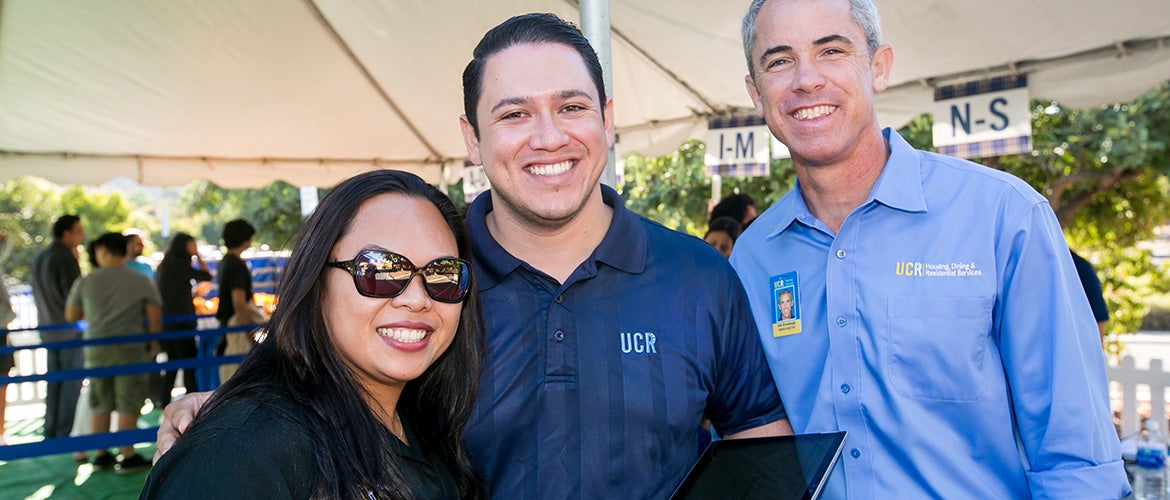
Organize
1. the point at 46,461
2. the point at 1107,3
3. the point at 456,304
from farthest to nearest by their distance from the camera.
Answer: the point at 46,461 < the point at 1107,3 < the point at 456,304

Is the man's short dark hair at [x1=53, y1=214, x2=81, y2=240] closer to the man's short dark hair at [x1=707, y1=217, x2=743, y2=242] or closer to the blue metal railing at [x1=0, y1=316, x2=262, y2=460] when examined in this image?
the blue metal railing at [x1=0, y1=316, x2=262, y2=460]

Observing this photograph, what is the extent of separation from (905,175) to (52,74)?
23.7 feet

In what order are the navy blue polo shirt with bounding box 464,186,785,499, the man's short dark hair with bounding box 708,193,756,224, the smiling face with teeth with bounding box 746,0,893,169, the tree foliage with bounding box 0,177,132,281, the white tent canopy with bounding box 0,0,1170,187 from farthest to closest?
1. the tree foliage with bounding box 0,177,132,281
2. the man's short dark hair with bounding box 708,193,756,224
3. the white tent canopy with bounding box 0,0,1170,187
4. the smiling face with teeth with bounding box 746,0,893,169
5. the navy blue polo shirt with bounding box 464,186,785,499

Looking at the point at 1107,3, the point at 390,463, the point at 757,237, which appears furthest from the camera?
the point at 1107,3

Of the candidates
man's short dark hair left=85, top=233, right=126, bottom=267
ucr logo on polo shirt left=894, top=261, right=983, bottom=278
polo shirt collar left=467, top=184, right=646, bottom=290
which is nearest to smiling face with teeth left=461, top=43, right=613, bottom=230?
polo shirt collar left=467, top=184, right=646, bottom=290

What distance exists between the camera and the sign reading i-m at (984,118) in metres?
5.07

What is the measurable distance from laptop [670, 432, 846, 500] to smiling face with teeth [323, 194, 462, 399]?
0.59m

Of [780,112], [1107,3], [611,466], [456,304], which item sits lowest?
[611,466]

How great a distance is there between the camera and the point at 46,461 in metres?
7.34

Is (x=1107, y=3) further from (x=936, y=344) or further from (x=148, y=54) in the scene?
(x=148, y=54)

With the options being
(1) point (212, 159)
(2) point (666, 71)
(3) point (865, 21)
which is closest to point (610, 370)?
(3) point (865, 21)

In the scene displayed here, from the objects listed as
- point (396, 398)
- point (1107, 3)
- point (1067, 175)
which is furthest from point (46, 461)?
point (1067, 175)

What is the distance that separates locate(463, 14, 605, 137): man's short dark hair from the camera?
1968mm

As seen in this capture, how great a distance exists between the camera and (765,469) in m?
1.52
